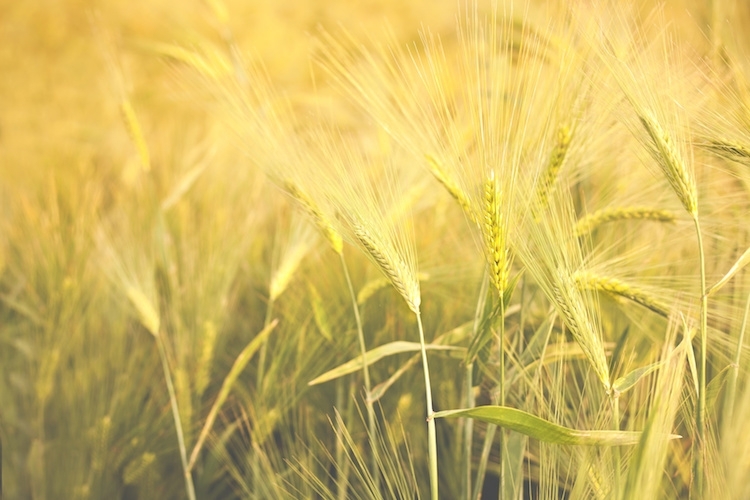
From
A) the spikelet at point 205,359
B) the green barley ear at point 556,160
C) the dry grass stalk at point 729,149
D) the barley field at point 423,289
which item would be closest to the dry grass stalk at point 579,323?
the barley field at point 423,289

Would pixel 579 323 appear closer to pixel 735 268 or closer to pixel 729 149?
pixel 735 268

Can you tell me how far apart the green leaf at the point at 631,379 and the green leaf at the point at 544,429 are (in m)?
0.04

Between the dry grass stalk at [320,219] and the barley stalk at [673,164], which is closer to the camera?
the barley stalk at [673,164]

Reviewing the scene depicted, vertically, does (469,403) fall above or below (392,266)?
below

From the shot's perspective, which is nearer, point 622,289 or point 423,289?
point 622,289

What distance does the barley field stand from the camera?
52cm

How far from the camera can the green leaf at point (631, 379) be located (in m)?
0.47

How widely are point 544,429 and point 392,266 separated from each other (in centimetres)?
17

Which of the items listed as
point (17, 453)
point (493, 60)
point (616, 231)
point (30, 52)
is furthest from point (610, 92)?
point (30, 52)

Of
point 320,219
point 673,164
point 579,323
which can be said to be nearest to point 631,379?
point 579,323

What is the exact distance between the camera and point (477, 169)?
0.54 meters

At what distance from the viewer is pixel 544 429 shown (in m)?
0.46

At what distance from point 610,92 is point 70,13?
237cm

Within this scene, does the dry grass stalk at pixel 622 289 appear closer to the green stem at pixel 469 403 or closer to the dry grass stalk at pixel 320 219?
the green stem at pixel 469 403
